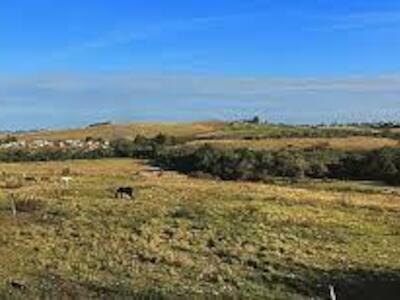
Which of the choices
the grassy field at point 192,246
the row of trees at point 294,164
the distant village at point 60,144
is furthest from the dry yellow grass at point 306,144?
the grassy field at point 192,246

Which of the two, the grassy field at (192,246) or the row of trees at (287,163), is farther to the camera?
the row of trees at (287,163)

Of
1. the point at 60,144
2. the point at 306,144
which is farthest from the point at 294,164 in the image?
the point at 60,144

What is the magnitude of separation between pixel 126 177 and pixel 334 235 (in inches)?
1669

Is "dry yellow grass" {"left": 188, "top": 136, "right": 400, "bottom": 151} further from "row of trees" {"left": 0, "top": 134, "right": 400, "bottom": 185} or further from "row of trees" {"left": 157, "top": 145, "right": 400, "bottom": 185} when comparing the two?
"row of trees" {"left": 157, "top": 145, "right": 400, "bottom": 185}

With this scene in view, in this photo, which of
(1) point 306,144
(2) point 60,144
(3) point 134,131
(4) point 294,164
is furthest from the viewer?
→ (3) point 134,131

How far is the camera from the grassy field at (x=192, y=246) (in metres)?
26.8

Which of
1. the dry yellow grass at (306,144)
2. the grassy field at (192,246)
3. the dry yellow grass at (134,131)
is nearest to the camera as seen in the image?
the grassy field at (192,246)

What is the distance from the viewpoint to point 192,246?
111 ft

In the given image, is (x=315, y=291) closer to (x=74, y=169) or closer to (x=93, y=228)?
(x=93, y=228)

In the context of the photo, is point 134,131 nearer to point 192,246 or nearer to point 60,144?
point 60,144

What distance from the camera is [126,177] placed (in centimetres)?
7981

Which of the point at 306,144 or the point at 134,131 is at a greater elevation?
the point at 134,131

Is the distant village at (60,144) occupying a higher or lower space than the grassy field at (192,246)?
higher

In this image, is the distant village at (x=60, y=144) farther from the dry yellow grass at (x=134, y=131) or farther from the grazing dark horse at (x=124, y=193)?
the grazing dark horse at (x=124, y=193)
